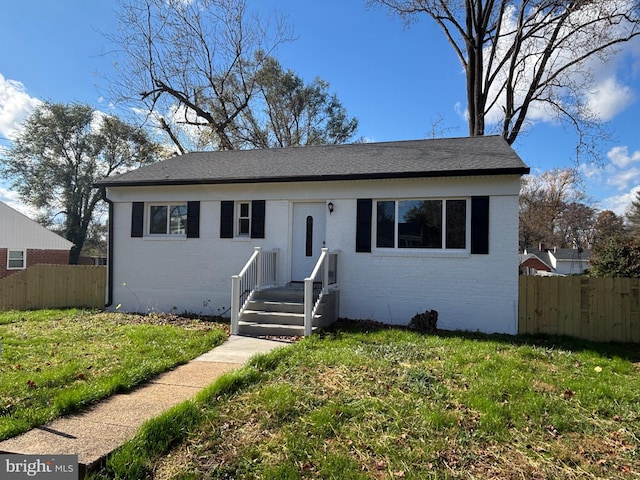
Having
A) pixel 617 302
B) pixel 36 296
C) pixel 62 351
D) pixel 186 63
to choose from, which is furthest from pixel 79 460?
pixel 186 63

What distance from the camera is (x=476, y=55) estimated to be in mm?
17594

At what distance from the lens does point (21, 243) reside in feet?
75.4

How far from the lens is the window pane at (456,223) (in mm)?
8531

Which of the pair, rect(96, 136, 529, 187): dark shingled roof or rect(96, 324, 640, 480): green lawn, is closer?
rect(96, 324, 640, 480): green lawn

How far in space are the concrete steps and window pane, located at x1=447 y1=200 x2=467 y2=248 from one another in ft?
10.0

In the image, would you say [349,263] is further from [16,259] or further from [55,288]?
[16,259]

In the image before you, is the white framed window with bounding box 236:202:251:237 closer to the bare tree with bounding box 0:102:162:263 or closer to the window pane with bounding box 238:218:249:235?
the window pane with bounding box 238:218:249:235

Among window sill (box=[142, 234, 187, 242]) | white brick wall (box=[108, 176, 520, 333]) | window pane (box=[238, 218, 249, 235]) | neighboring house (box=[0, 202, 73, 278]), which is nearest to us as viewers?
white brick wall (box=[108, 176, 520, 333])

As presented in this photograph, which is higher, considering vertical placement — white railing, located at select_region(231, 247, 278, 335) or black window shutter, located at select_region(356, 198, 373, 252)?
black window shutter, located at select_region(356, 198, 373, 252)

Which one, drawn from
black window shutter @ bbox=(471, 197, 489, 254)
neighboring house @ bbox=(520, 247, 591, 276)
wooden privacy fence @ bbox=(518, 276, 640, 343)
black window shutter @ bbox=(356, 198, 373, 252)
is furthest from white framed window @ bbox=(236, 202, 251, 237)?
neighboring house @ bbox=(520, 247, 591, 276)

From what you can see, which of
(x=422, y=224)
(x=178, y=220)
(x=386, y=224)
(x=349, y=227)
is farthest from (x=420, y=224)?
(x=178, y=220)

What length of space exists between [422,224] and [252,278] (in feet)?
13.7

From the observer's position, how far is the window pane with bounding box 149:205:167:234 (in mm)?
10695

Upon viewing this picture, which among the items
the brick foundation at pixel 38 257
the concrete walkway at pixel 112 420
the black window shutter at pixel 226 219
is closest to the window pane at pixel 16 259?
the brick foundation at pixel 38 257
